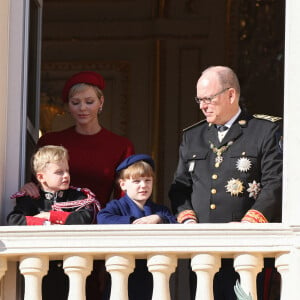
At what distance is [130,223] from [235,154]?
71cm

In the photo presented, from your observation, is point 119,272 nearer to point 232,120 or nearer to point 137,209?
point 137,209

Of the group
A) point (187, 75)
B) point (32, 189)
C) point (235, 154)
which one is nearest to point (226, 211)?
point (235, 154)

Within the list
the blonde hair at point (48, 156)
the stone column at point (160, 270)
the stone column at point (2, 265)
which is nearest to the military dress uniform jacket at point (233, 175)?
the stone column at point (160, 270)

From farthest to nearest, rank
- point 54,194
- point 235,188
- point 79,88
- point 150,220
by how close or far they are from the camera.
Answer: point 79,88 → point 54,194 → point 235,188 → point 150,220

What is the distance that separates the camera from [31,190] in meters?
9.84

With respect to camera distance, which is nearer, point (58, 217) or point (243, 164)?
point (58, 217)

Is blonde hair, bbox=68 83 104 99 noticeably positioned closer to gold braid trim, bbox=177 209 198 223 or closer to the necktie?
the necktie

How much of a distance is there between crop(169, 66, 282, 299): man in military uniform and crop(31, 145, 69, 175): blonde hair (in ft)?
2.09

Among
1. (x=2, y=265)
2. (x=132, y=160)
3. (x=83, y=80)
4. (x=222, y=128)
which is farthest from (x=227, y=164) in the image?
(x=2, y=265)

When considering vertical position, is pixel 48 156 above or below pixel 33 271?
above

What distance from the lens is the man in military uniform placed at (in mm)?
9734

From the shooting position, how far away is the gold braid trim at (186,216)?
971cm

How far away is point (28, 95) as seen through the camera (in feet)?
34.1

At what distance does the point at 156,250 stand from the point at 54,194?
0.84 metres
